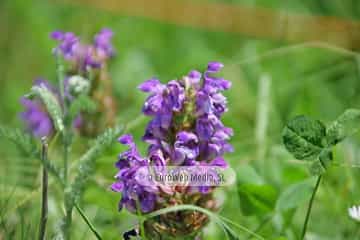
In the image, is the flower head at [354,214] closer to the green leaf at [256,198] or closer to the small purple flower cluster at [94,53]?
the green leaf at [256,198]

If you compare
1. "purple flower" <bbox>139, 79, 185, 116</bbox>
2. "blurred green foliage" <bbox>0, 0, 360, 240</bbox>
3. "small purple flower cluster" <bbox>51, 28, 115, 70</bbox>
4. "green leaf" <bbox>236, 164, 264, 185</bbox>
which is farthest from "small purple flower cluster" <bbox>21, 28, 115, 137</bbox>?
"green leaf" <bbox>236, 164, 264, 185</bbox>

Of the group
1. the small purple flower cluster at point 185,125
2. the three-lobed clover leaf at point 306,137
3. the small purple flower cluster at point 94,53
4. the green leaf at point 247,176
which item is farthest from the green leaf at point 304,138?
the small purple flower cluster at point 94,53

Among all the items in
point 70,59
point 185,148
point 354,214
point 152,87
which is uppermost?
point 70,59

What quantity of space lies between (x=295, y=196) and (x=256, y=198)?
0.10 meters

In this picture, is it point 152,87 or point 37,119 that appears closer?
point 152,87

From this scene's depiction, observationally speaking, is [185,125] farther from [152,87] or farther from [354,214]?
[354,214]

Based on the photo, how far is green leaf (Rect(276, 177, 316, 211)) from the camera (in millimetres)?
1629

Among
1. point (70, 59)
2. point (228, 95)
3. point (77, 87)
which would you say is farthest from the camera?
point (228, 95)

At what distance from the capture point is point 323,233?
1.86 m

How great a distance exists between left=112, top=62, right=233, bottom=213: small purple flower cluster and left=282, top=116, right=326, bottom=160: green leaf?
104 mm

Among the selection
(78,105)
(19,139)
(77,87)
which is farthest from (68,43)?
(19,139)

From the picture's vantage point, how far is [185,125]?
4.62 ft

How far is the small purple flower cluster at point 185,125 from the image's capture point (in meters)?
1.36

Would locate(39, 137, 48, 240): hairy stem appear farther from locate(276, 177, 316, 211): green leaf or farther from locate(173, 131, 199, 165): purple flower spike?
locate(276, 177, 316, 211): green leaf
